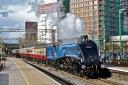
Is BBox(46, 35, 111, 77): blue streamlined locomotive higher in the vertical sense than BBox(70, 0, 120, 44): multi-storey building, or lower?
lower

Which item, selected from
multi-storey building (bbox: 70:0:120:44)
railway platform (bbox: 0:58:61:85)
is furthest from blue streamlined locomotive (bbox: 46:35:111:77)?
multi-storey building (bbox: 70:0:120:44)

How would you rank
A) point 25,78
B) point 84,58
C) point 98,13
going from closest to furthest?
point 25,78
point 84,58
point 98,13

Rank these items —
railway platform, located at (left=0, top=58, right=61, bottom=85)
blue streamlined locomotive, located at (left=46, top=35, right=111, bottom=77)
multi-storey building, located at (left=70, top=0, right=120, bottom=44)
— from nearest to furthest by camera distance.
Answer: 1. railway platform, located at (left=0, top=58, right=61, bottom=85)
2. blue streamlined locomotive, located at (left=46, top=35, right=111, bottom=77)
3. multi-storey building, located at (left=70, top=0, right=120, bottom=44)

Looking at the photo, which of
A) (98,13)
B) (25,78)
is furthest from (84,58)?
(98,13)

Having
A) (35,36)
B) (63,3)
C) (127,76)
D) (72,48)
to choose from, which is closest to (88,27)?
(63,3)

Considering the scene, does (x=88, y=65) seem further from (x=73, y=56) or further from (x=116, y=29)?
(x=116, y=29)

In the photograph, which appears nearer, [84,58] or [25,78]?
[25,78]

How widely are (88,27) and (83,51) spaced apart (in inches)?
2296

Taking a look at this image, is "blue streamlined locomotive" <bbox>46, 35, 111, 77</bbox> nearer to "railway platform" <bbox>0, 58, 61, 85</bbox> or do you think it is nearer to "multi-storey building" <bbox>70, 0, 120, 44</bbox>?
"railway platform" <bbox>0, 58, 61, 85</bbox>

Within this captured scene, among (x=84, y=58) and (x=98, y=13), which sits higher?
(x=98, y=13)

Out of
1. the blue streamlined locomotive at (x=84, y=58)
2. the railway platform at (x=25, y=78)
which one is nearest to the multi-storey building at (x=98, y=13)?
the railway platform at (x=25, y=78)

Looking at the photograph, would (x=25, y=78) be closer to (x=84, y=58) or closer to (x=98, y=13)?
(x=84, y=58)

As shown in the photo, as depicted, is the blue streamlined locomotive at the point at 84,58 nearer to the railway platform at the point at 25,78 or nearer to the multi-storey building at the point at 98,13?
the railway platform at the point at 25,78

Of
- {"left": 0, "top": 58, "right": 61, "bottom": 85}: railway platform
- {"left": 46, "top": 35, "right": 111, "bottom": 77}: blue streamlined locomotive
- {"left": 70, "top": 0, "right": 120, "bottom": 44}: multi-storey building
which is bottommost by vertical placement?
{"left": 0, "top": 58, "right": 61, "bottom": 85}: railway platform
